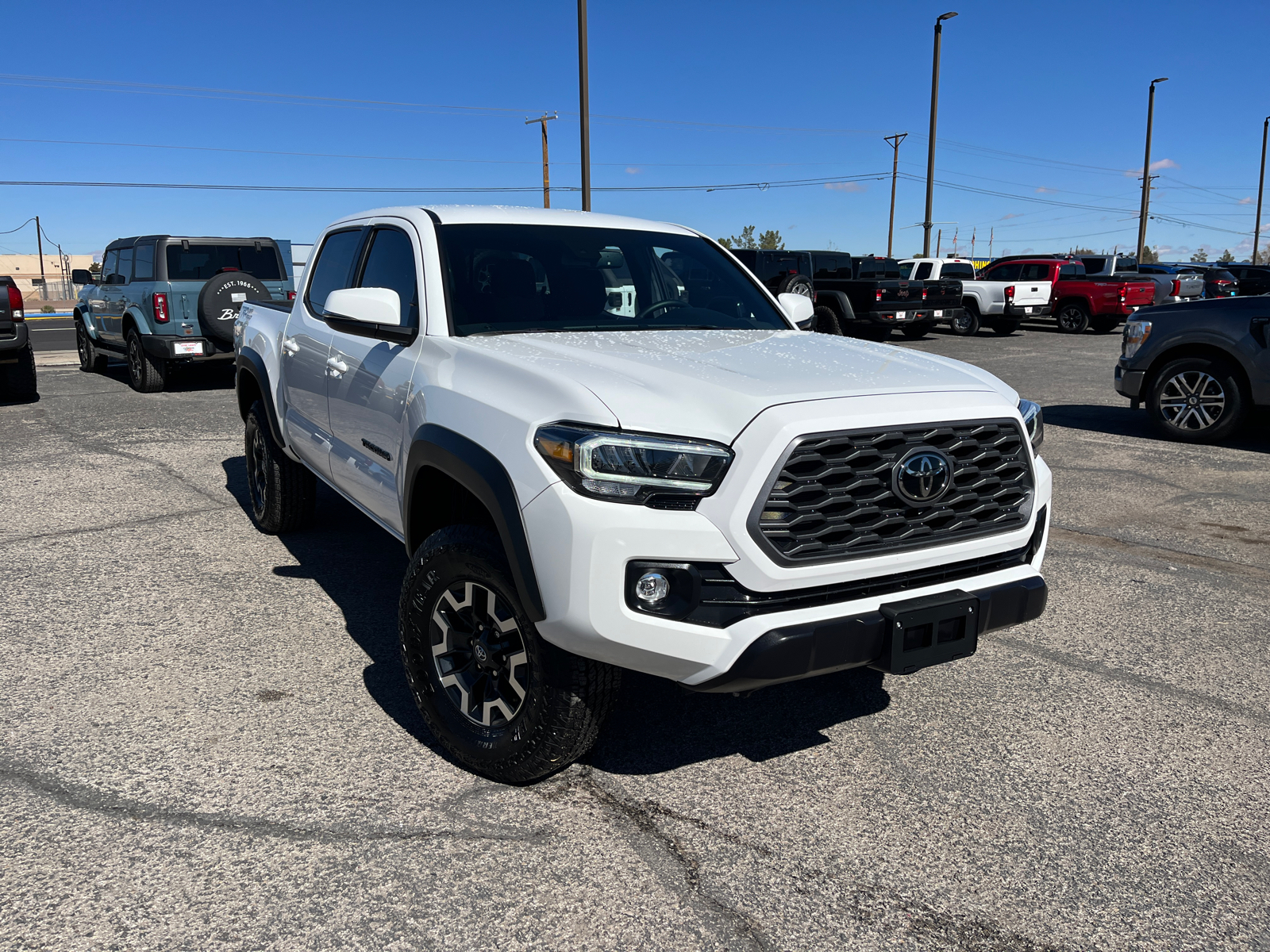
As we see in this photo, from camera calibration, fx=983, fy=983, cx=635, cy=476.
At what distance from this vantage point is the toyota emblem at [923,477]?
8.93 feet

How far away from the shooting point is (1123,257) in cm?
2944

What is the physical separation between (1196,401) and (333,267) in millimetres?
7804

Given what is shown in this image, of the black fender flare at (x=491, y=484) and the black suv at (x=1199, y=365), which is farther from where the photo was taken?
the black suv at (x=1199, y=365)

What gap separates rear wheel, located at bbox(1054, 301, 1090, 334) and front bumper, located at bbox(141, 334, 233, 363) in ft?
65.7

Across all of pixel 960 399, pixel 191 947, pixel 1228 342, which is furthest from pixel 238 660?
pixel 1228 342

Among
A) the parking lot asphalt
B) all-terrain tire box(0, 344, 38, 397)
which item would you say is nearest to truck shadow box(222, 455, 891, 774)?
the parking lot asphalt

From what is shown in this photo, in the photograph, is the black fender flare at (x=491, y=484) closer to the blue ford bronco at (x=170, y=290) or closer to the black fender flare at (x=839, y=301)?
the blue ford bronco at (x=170, y=290)

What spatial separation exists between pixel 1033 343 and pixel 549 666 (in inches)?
829

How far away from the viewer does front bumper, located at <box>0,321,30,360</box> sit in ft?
34.7

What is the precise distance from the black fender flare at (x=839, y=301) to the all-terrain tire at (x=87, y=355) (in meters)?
13.3

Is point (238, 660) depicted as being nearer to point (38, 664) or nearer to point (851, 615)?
point (38, 664)

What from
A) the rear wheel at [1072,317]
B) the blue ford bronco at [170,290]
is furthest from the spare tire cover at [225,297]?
the rear wheel at [1072,317]

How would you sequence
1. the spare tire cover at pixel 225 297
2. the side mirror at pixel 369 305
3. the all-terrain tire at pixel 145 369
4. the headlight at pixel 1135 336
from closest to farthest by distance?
the side mirror at pixel 369 305, the headlight at pixel 1135 336, the spare tire cover at pixel 225 297, the all-terrain tire at pixel 145 369

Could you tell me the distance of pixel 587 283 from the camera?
4.01 m
